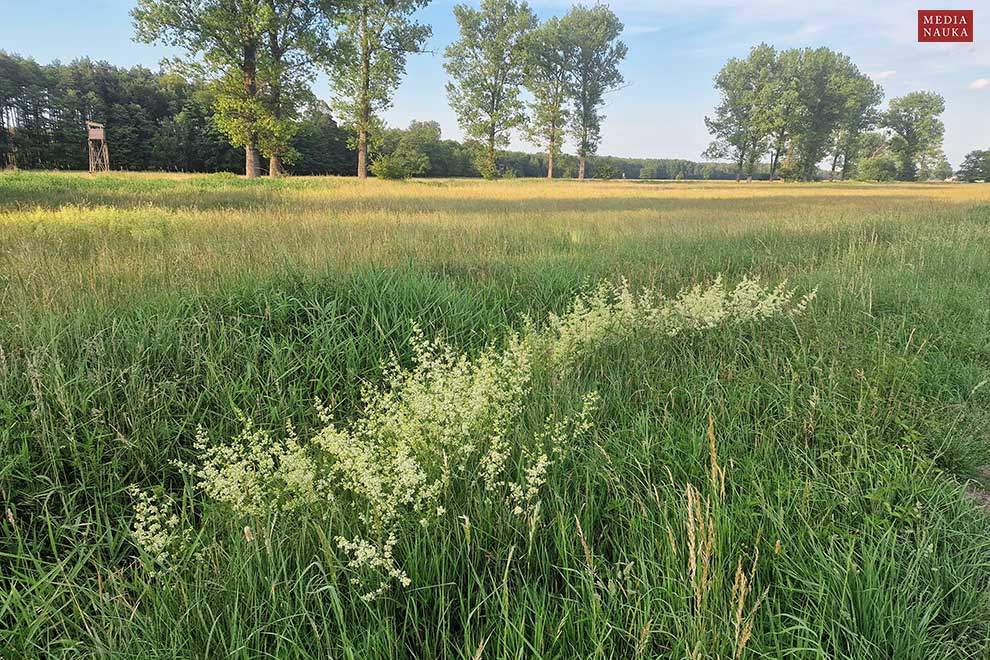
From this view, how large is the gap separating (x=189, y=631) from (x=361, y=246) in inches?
187

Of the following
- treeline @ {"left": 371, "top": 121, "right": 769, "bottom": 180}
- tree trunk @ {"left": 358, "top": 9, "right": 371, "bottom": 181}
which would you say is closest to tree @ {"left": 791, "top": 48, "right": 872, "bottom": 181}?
treeline @ {"left": 371, "top": 121, "right": 769, "bottom": 180}

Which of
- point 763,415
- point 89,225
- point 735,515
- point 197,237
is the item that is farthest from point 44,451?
point 89,225

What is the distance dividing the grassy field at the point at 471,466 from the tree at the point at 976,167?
379 ft

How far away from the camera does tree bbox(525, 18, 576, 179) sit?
51.3m

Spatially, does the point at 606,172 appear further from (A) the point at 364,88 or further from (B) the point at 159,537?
(B) the point at 159,537

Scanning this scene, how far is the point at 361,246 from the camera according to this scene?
565 centimetres

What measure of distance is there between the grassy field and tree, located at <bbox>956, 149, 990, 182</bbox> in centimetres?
11561

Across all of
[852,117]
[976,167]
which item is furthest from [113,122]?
[976,167]

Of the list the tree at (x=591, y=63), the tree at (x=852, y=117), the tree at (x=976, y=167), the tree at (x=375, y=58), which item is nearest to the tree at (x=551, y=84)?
the tree at (x=591, y=63)

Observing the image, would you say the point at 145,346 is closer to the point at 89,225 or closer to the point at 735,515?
the point at 735,515

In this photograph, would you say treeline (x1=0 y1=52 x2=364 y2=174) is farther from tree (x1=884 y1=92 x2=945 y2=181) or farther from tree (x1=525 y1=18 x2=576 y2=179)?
tree (x1=884 y1=92 x2=945 y2=181)

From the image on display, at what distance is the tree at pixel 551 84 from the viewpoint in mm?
51328

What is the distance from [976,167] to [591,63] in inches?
3262

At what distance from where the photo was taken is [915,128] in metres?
76.0
